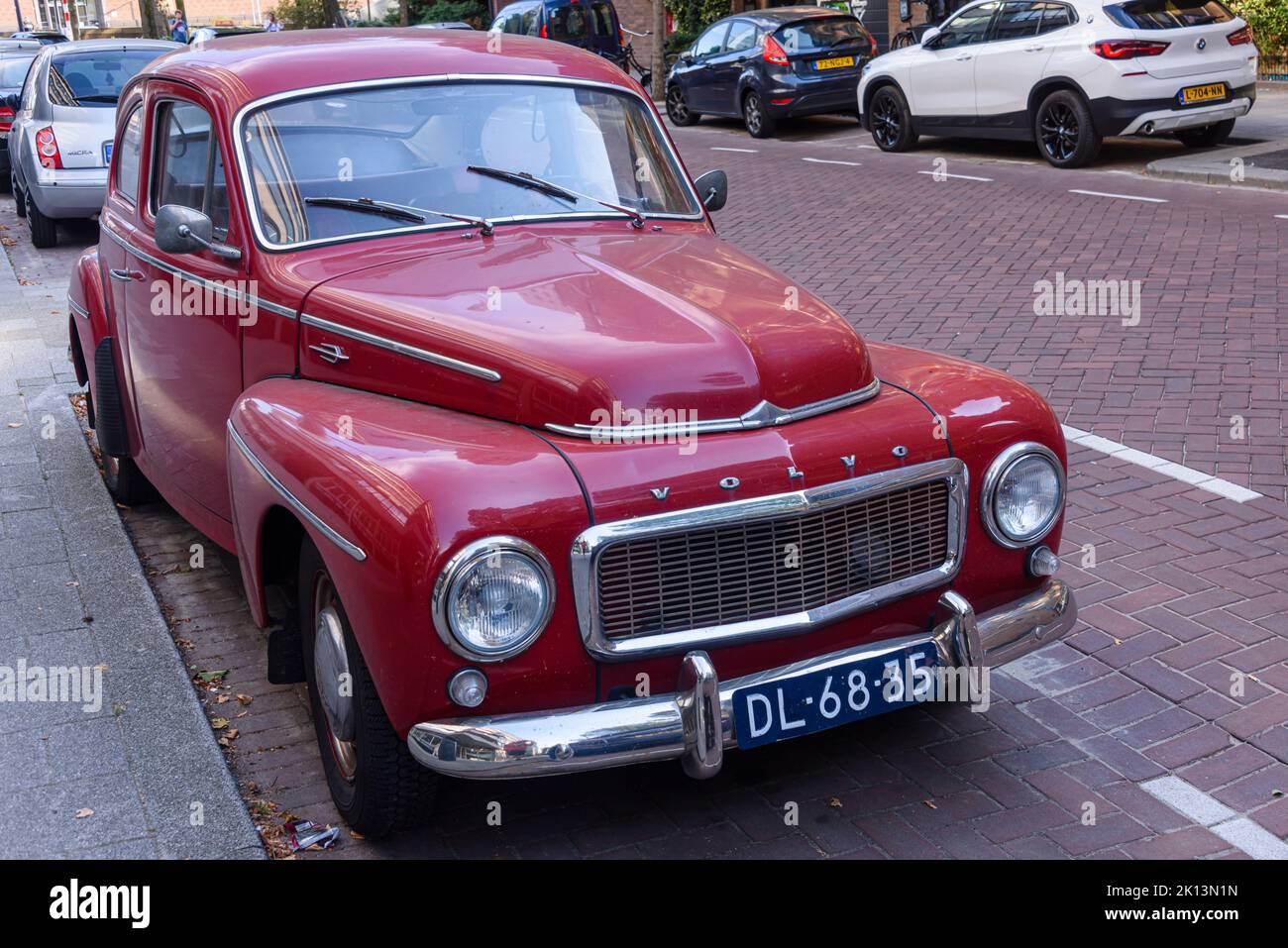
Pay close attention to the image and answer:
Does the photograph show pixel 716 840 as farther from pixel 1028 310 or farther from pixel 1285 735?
pixel 1028 310

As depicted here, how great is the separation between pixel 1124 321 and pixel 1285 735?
4882 millimetres

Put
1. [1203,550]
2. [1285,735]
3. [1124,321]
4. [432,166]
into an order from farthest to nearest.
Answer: [1124,321] < [1203,550] < [432,166] < [1285,735]

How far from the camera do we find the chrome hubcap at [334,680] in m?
3.55

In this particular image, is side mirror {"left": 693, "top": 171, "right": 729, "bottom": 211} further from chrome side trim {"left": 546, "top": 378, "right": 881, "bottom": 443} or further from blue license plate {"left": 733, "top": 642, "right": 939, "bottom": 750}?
blue license plate {"left": 733, "top": 642, "right": 939, "bottom": 750}

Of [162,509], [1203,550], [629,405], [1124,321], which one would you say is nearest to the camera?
[629,405]

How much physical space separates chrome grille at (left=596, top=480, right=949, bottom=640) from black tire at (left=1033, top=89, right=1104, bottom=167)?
11.0 meters

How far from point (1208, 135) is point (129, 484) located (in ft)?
39.0

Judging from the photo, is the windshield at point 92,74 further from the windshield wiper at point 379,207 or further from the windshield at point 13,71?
the windshield wiper at point 379,207

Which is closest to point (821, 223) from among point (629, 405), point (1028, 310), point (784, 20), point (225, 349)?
point (1028, 310)

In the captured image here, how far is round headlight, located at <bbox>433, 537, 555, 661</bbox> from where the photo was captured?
3.05m

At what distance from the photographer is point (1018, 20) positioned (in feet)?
47.3
